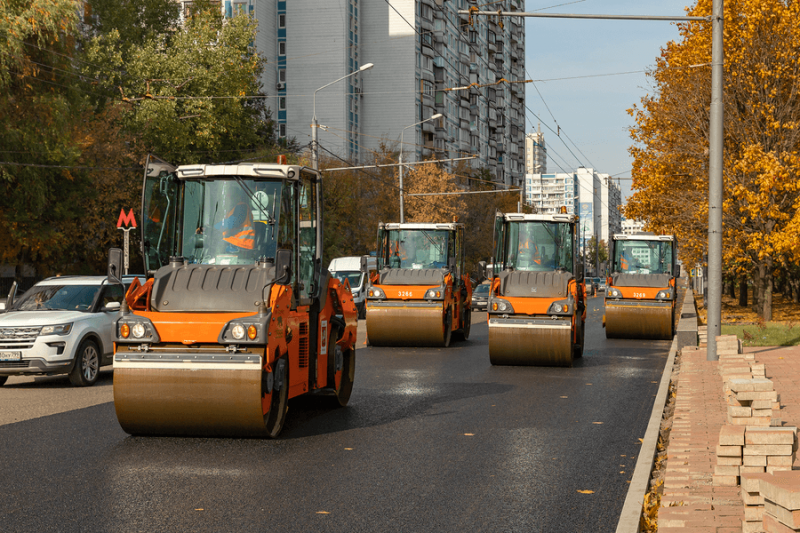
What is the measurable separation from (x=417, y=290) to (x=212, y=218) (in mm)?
11168

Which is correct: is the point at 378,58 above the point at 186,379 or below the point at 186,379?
above

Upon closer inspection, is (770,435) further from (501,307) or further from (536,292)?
(536,292)

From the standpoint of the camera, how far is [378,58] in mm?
84938

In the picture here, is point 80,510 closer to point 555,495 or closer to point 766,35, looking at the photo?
point 555,495

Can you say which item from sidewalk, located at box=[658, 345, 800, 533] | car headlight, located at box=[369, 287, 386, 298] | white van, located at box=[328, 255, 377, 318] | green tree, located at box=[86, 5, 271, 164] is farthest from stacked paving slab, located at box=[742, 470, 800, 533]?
green tree, located at box=[86, 5, 271, 164]

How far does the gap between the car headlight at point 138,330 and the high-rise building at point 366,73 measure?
205 feet

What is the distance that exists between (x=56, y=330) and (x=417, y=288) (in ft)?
29.7

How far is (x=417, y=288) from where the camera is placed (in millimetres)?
21172

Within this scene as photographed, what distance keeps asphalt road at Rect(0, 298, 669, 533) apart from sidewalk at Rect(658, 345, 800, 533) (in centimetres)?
46

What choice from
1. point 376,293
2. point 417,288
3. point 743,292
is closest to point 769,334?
point 417,288

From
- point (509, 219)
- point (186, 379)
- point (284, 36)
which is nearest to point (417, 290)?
point (509, 219)

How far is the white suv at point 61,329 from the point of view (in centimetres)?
1374

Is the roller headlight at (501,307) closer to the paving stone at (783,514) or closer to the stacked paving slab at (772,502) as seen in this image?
the stacked paving slab at (772,502)

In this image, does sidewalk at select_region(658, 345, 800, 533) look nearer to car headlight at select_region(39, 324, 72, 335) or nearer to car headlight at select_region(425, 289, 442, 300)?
car headlight at select_region(425, 289, 442, 300)
